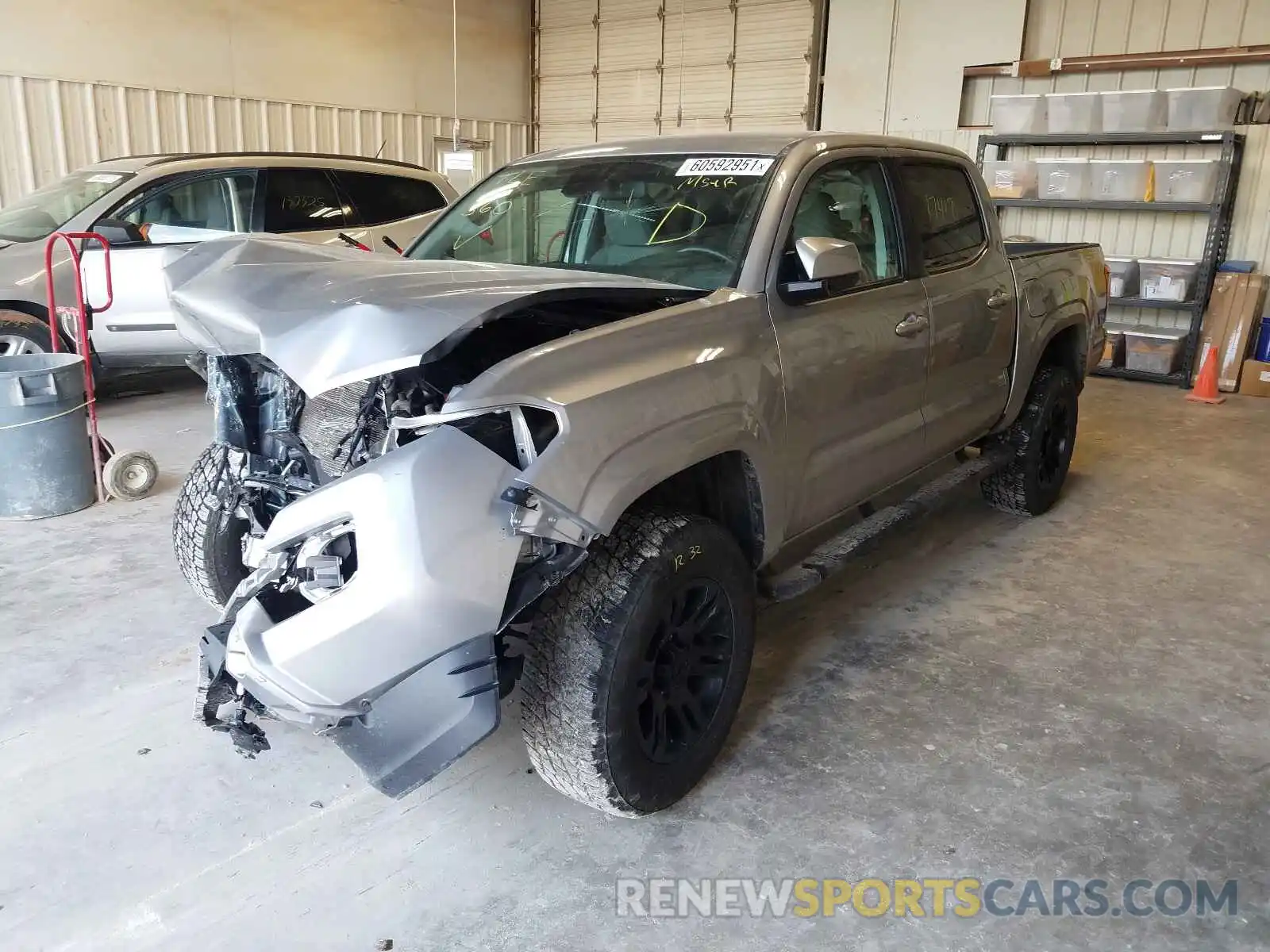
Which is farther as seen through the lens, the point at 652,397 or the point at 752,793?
the point at 752,793

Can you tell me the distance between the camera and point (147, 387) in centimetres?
782

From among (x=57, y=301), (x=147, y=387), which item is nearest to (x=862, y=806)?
(x=57, y=301)

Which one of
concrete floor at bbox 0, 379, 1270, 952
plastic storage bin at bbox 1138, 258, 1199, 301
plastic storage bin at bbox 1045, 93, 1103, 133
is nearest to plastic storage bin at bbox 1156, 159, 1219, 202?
plastic storage bin at bbox 1138, 258, 1199, 301

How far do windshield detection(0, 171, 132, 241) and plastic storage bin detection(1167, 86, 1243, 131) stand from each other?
8835 millimetres

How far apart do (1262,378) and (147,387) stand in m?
9.66

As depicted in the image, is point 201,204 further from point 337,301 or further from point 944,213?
point 337,301

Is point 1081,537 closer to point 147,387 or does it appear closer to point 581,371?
point 581,371

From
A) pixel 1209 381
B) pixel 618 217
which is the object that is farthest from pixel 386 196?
pixel 1209 381

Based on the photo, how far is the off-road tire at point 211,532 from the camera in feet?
9.84

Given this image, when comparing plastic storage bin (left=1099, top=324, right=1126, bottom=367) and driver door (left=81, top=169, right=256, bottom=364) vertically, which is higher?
driver door (left=81, top=169, right=256, bottom=364)

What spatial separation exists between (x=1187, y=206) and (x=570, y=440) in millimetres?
8664

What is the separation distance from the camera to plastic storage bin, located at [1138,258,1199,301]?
8.80 m

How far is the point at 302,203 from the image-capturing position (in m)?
7.36

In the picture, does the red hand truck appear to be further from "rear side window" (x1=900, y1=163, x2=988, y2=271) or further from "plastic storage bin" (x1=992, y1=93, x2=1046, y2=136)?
"plastic storage bin" (x1=992, y1=93, x2=1046, y2=136)
